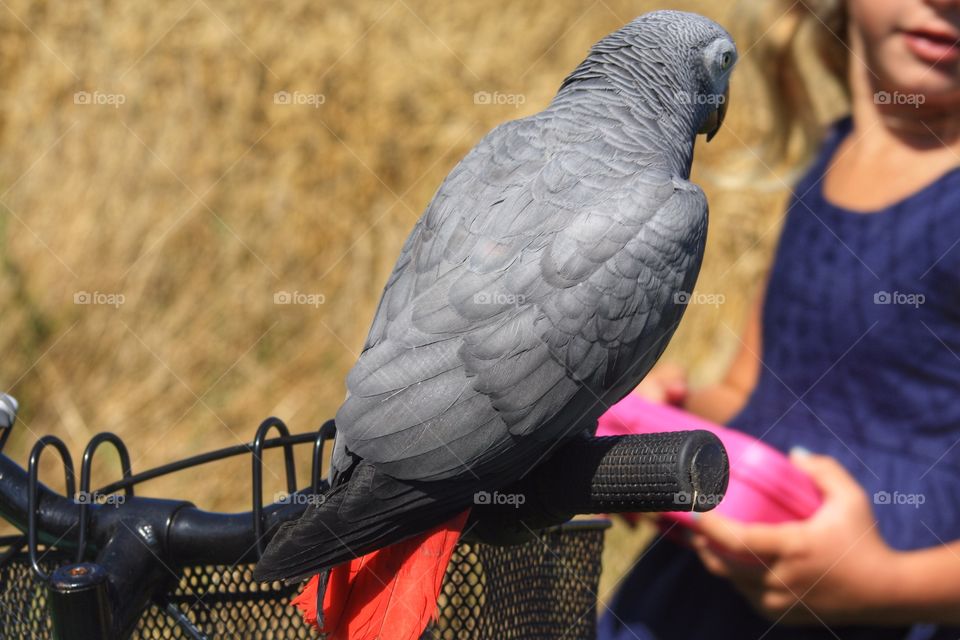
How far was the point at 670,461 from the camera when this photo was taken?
691 mm

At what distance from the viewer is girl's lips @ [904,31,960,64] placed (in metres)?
1.20

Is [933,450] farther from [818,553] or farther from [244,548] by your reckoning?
[244,548]

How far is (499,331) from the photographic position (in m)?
0.82

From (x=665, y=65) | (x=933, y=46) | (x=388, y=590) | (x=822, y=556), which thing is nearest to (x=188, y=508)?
(x=388, y=590)

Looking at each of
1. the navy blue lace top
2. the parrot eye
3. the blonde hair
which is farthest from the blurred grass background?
the parrot eye

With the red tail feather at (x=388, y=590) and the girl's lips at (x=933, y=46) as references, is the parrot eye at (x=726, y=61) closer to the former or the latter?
the girl's lips at (x=933, y=46)

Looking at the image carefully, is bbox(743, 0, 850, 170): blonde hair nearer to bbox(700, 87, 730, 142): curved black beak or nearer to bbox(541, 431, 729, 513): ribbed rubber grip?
bbox(700, 87, 730, 142): curved black beak

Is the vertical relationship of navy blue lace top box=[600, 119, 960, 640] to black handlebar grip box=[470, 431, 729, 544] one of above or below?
below

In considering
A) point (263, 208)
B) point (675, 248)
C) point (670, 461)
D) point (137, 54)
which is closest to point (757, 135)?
point (263, 208)

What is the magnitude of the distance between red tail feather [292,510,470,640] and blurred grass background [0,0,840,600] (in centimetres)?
197

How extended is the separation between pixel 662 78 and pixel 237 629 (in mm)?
664

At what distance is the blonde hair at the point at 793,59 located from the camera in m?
1.49

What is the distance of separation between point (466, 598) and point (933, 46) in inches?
35.5

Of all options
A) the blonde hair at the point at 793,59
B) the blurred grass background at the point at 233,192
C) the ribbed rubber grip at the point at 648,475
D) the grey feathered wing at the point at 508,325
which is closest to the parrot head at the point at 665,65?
the grey feathered wing at the point at 508,325
